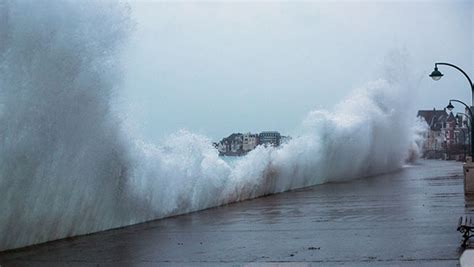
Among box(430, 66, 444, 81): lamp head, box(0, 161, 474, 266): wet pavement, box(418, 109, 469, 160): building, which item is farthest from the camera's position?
box(418, 109, 469, 160): building

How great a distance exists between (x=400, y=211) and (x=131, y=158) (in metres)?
6.23

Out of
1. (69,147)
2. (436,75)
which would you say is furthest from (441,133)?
(69,147)

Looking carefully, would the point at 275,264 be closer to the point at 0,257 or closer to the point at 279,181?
the point at 0,257

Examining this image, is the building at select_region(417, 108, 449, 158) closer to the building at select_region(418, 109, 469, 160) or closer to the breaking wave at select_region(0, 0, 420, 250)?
the building at select_region(418, 109, 469, 160)

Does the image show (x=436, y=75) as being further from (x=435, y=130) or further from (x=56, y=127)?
(x=435, y=130)

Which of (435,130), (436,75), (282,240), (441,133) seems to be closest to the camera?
(282,240)

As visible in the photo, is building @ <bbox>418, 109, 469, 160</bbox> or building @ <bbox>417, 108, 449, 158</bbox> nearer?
building @ <bbox>418, 109, 469, 160</bbox>

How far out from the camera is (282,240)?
11.0 m

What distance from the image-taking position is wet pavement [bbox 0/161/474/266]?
9.05 metres


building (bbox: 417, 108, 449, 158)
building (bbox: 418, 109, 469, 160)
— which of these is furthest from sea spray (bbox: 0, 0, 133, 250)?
building (bbox: 417, 108, 449, 158)

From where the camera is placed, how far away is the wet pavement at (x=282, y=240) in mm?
9055

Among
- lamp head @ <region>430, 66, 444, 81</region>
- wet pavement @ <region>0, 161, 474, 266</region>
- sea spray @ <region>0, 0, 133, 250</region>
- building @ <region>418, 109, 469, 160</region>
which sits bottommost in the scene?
wet pavement @ <region>0, 161, 474, 266</region>

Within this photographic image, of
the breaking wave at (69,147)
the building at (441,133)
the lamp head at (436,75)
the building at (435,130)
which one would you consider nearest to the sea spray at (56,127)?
the breaking wave at (69,147)

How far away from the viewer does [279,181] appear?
25.8 metres
